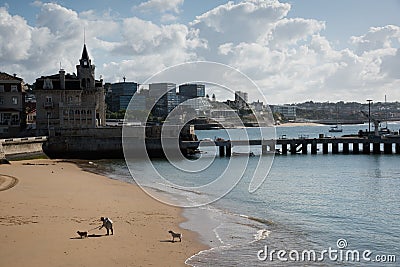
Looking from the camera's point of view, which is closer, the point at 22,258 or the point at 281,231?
the point at 22,258

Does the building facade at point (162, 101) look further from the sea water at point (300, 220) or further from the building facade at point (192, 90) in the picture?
the sea water at point (300, 220)

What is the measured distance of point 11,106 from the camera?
6412cm

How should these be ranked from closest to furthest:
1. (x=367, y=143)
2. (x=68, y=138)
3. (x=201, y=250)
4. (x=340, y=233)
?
(x=201, y=250), (x=340, y=233), (x=68, y=138), (x=367, y=143)

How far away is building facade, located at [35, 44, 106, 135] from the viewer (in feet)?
208

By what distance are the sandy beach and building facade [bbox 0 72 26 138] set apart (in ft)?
115

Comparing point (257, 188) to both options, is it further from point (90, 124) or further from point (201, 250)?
point (90, 124)

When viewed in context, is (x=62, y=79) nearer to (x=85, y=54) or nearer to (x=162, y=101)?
(x=85, y=54)

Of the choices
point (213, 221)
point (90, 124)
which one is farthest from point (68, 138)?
point (213, 221)

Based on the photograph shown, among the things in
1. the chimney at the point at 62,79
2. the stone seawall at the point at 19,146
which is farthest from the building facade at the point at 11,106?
the stone seawall at the point at 19,146

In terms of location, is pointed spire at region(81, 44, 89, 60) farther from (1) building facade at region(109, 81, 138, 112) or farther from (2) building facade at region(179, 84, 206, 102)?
(1) building facade at region(109, 81, 138, 112)

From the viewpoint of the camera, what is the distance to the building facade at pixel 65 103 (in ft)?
208

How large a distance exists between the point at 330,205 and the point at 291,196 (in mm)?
3560

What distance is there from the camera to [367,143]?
67.9 meters

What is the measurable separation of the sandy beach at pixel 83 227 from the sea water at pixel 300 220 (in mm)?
1159
